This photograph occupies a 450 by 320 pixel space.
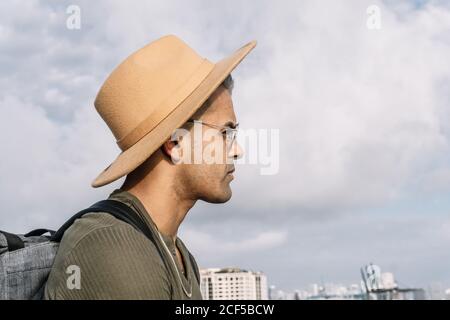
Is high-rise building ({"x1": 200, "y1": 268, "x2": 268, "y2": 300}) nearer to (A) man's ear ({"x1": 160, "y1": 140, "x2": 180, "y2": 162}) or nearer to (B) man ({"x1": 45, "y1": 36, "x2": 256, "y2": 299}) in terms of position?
(B) man ({"x1": 45, "y1": 36, "x2": 256, "y2": 299})

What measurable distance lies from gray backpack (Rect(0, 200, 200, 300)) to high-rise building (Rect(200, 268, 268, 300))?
154 m

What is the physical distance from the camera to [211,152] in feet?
11.6

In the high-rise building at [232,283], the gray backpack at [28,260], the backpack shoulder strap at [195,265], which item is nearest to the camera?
the gray backpack at [28,260]

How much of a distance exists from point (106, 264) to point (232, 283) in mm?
167515

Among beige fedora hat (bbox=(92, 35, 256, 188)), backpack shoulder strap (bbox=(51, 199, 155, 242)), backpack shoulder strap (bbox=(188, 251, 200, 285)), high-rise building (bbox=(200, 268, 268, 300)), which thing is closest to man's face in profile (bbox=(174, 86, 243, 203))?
beige fedora hat (bbox=(92, 35, 256, 188))

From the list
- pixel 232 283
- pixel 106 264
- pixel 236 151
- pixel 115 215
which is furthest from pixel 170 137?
pixel 232 283

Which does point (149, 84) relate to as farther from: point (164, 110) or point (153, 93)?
point (164, 110)

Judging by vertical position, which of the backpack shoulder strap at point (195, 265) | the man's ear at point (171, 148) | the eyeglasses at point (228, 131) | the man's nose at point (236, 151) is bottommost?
the backpack shoulder strap at point (195, 265)

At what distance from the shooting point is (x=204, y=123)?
11.6ft

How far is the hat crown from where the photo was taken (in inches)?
138

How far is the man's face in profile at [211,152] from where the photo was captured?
3471mm

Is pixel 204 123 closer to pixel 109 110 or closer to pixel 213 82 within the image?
pixel 213 82

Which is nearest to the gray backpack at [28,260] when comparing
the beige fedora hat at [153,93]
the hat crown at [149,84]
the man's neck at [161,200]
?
the man's neck at [161,200]

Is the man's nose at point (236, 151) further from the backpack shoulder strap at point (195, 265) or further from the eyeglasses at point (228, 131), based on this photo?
the backpack shoulder strap at point (195, 265)
